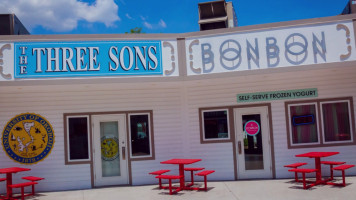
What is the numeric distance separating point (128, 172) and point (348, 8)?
8.99 m

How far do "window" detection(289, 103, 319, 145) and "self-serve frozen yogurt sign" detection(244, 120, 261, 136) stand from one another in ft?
3.17

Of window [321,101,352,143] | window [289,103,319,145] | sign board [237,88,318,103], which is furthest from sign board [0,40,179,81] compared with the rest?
window [321,101,352,143]

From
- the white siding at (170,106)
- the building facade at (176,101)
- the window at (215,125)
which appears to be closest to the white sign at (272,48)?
the building facade at (176,101)

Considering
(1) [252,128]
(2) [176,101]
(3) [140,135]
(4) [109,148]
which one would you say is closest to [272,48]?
(1) [252,128]

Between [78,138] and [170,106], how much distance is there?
2.83 m

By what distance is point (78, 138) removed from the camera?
10695 millimetres

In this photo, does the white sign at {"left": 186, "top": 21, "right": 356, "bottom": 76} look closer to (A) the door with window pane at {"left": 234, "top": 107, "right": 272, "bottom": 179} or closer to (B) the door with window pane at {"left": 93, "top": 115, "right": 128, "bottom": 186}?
(A) the door with window pane at {"left": 234, "top": 107, "right": 272, "bottom": 179}

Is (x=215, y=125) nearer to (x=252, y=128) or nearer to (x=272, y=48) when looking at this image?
(x=252, y=128)

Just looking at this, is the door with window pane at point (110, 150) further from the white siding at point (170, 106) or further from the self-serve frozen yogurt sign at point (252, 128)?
the self-serve frozen yogurt sign at point (252, 128)

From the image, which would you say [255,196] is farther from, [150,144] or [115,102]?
[115,102]

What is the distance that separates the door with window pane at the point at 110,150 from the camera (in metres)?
10.7

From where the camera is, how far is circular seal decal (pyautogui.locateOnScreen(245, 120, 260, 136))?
10.9m

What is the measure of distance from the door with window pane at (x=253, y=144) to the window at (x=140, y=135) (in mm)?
2607

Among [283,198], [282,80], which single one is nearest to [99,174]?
[283,198]
